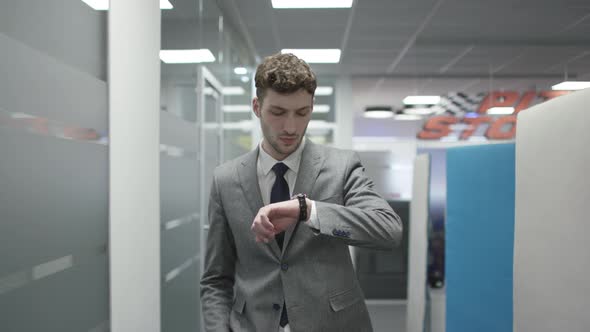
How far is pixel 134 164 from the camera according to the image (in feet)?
5.56

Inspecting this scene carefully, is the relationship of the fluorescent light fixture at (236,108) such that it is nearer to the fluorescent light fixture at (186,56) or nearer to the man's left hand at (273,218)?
the fluorescent light fixture at (186,56)

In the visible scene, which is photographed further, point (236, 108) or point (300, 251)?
point (236, 108)

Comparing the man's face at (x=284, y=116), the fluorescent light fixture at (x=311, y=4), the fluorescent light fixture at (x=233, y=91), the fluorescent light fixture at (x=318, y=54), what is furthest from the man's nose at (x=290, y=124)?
the fluorescent light fixture at (x=318, y=54)

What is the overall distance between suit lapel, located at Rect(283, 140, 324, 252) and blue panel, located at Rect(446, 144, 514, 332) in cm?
111

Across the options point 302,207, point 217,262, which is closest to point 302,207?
point 302,207

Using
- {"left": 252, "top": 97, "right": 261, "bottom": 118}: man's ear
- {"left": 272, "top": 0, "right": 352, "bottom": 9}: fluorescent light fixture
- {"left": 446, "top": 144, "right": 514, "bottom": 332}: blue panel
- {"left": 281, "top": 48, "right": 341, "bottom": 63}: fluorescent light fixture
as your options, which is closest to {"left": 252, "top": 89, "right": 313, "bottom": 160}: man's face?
{"left": 252, "top": 97, "right": 261, "bottom": 118}: man's ear

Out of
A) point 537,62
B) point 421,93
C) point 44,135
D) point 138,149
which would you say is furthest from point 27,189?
point 421,93

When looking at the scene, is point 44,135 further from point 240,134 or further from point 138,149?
point 240,134

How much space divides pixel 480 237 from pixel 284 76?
152 cm

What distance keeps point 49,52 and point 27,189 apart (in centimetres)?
41

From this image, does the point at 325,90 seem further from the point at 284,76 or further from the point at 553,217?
the point at 284,76

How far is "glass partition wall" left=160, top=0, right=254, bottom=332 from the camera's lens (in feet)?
7.34

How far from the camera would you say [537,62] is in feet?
19.0

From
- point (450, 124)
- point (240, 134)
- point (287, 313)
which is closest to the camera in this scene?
point (287, 313)
